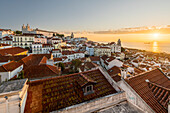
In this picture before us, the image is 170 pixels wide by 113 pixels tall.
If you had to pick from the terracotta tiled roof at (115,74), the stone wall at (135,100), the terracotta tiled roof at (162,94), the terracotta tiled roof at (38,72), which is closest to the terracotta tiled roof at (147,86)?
the terracotta tiled roof at (162,94)

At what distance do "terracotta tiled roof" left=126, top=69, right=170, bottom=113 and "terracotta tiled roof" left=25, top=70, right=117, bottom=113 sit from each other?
8.98 feet

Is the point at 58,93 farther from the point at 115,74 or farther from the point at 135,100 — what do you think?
the point at 115,74

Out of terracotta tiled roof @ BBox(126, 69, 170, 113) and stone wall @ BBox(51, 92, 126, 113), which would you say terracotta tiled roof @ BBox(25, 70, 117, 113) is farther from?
terracotta tiled roof @ BBox(126, 69, 170, 113)

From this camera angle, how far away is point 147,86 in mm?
7602

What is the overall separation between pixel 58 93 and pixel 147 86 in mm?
7587

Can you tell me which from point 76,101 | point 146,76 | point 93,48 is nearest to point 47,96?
point 76,101

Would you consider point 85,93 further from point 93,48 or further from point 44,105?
point 93,48

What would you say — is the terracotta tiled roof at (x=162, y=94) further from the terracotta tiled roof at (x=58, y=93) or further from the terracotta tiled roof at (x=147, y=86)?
the terracotta tiled roof at (x=58, y=93)

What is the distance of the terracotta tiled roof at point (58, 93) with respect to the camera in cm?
421

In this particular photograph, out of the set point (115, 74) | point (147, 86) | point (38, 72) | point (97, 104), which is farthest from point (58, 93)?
point (115, 74)

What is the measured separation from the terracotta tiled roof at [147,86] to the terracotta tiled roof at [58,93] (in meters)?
2.74

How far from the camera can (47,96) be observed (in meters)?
4.58

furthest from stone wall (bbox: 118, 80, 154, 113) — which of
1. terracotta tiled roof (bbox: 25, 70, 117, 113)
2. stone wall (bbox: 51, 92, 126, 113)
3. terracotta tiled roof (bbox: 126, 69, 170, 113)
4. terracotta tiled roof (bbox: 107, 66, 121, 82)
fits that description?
terracotta tiled roof (bbox: 107, 66, 121, 82)

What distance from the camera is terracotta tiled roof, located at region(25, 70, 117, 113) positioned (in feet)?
13.8
